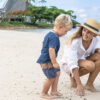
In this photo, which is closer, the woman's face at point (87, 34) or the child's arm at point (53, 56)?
the child's arm at point (53, 56)

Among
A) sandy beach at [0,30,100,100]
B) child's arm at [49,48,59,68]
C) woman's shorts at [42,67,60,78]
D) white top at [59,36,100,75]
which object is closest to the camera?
child's arm at [49,48,59,68]

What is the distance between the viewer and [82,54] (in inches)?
134

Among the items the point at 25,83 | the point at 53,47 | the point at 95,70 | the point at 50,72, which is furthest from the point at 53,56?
the point at 25,83

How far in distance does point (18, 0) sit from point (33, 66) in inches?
1736

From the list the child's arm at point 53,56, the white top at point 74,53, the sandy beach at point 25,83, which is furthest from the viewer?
the white top at point 74,53

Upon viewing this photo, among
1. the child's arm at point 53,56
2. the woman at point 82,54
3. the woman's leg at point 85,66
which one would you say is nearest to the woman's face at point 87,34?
the woman at point 82,54

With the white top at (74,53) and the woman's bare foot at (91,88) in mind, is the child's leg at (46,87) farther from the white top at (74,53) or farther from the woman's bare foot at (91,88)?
the woman's bare foot at (91,88)

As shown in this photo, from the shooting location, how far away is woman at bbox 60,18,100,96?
3135mm

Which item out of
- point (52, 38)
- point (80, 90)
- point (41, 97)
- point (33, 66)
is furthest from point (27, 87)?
point (33, 66)

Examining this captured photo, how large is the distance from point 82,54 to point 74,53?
202 mm

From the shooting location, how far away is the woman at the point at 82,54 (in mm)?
3135

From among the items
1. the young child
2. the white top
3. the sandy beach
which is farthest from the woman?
the young child

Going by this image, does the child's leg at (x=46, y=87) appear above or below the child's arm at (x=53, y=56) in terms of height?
below

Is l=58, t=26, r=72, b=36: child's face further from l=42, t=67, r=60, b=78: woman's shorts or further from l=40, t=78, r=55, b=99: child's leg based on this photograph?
l=40, t=78, r=55, b=99: child's leg
